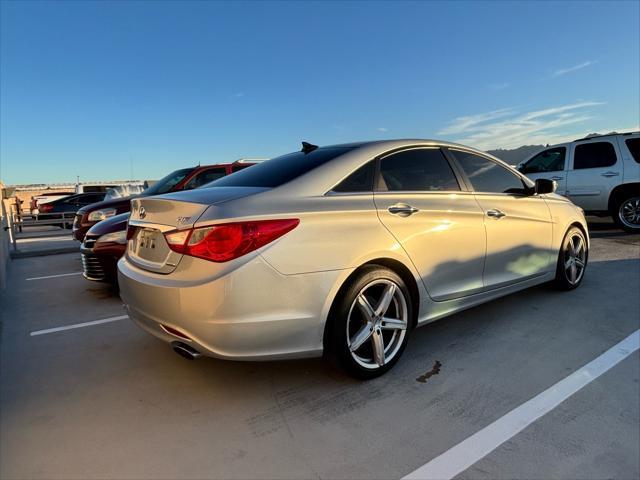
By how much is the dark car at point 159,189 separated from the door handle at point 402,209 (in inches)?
171

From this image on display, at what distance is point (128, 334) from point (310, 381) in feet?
6.40

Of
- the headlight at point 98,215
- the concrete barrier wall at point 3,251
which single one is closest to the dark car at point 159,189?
the headlight at point 98,215

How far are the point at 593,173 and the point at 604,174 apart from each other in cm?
19

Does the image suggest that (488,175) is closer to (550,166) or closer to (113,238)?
(113,238)

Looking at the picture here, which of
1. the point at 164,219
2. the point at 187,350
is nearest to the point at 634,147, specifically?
the point at 164,219

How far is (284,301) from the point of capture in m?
2.36

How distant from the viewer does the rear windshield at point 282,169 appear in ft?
9.32

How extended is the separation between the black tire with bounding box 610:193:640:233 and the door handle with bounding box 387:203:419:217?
7.76 m

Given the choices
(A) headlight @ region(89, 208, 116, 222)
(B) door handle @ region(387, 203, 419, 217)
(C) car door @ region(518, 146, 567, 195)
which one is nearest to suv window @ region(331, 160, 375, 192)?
(B) door handle @ region(387, 203, 419, 217)

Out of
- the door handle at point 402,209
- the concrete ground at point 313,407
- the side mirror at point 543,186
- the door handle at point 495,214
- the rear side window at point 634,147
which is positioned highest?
the rear side window at point 634,147

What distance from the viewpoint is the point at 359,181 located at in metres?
2.86

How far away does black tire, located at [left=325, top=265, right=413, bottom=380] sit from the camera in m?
2.58

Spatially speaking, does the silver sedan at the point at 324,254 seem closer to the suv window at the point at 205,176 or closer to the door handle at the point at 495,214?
the door handle at the point at 495,214

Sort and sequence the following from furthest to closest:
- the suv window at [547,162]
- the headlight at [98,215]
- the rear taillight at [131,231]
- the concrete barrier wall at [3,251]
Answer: the suv window at [547,162] → the headlight at [98,215] → the concrete barrier wall at [3,251] → the rear taillight at [131,231]
